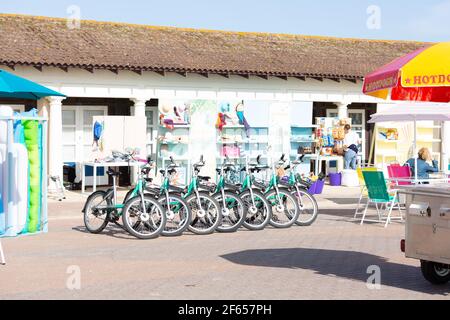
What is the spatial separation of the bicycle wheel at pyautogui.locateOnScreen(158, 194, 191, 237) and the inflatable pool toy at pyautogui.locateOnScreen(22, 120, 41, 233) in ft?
10.2

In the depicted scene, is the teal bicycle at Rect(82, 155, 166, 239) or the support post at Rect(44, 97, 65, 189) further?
the support post at Rect(44, 97, 65, 189)

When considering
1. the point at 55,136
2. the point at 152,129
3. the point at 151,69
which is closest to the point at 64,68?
the point at 55,136

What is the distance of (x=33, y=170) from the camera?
959 cm

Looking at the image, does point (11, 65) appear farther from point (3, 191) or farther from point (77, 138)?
point (3, 191)

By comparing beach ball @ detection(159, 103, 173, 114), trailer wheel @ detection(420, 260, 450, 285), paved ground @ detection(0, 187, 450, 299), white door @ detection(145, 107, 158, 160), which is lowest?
paved ground @ detection(0, 187, 450, 299)

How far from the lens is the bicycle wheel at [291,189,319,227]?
1391 cm

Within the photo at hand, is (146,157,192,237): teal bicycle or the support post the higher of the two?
the support post

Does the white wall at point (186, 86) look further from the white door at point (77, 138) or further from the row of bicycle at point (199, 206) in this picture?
the row of bicycle at point (199, 206)

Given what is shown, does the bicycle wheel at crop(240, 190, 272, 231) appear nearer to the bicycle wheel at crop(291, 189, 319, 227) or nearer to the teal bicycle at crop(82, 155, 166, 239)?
the bicycle wheel at crop(291, 189, 319, 227)

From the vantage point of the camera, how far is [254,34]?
2603 cm

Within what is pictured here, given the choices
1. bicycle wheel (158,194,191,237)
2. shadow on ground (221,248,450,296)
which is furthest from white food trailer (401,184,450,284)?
bicycle wheel (158,194,191,237)
